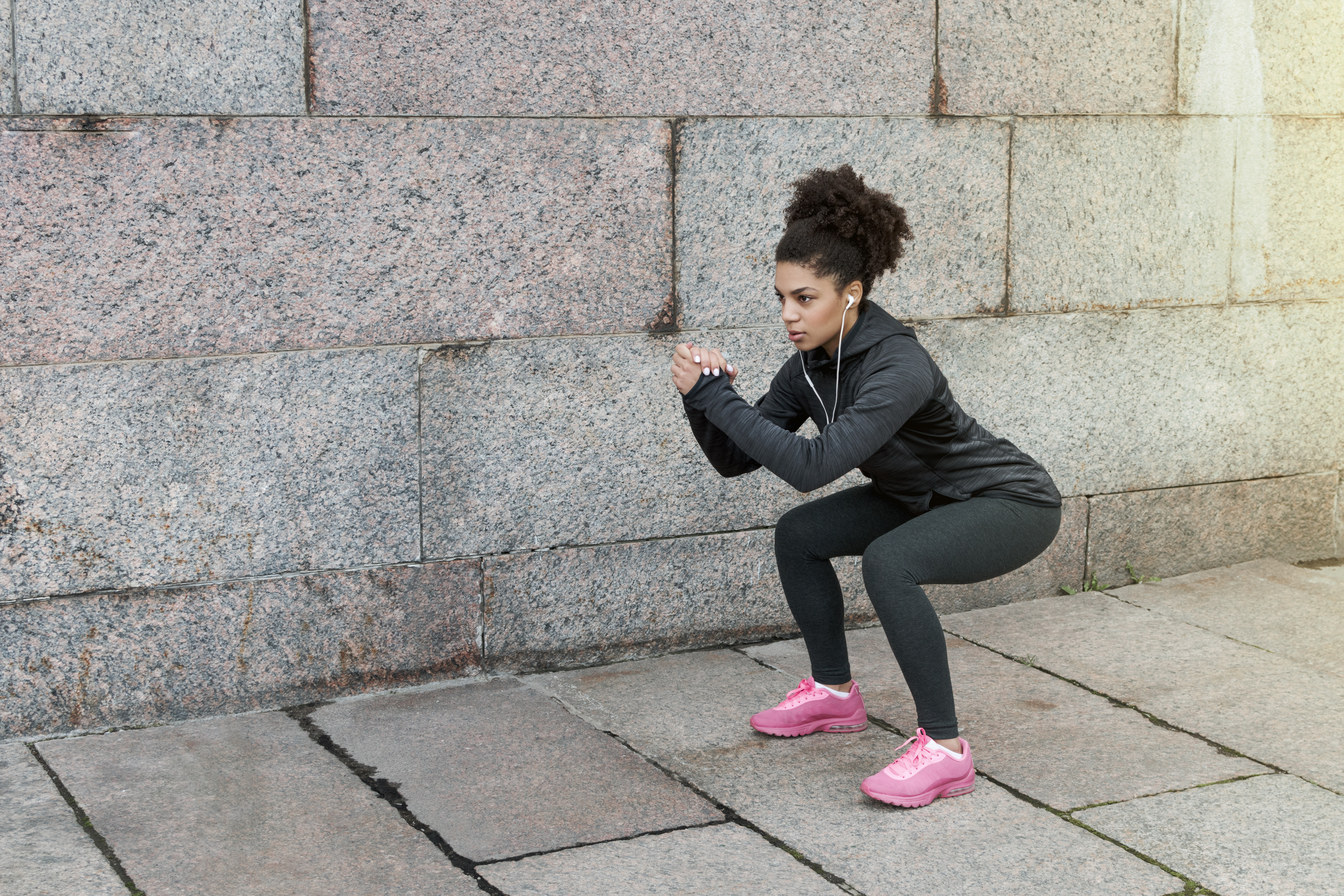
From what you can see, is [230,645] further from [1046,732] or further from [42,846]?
[1046,732]

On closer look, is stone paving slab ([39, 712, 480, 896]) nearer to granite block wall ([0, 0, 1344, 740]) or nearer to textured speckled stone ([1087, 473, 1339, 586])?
granite block wall ([0, 0, 1344, 740])

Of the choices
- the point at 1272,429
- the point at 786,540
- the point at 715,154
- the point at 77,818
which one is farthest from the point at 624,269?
the point at 1272,429

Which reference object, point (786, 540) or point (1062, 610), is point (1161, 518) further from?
point (786, 540)

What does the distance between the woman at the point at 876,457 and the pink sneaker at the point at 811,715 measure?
0.71 ft

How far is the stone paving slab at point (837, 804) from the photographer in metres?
2.99

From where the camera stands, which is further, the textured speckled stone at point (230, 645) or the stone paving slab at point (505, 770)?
the textured speckled stone at point (230, 645)

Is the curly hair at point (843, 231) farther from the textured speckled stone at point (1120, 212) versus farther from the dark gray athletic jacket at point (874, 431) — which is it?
the textured speckled stone at point (1120, 212)

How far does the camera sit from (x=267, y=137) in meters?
3.83

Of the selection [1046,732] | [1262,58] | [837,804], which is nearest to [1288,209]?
[1262,58]

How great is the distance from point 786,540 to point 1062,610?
5.56ft

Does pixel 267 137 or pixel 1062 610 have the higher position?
pixel 267 137

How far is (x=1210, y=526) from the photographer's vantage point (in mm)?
5367

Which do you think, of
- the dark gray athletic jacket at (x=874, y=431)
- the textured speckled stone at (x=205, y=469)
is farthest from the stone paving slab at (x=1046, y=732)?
the textured speckled stone at (x=205, y=469)

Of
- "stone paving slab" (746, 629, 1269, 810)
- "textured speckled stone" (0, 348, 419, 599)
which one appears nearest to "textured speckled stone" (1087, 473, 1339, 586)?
"stone paving slab" (746, 629, 1269, 810)
